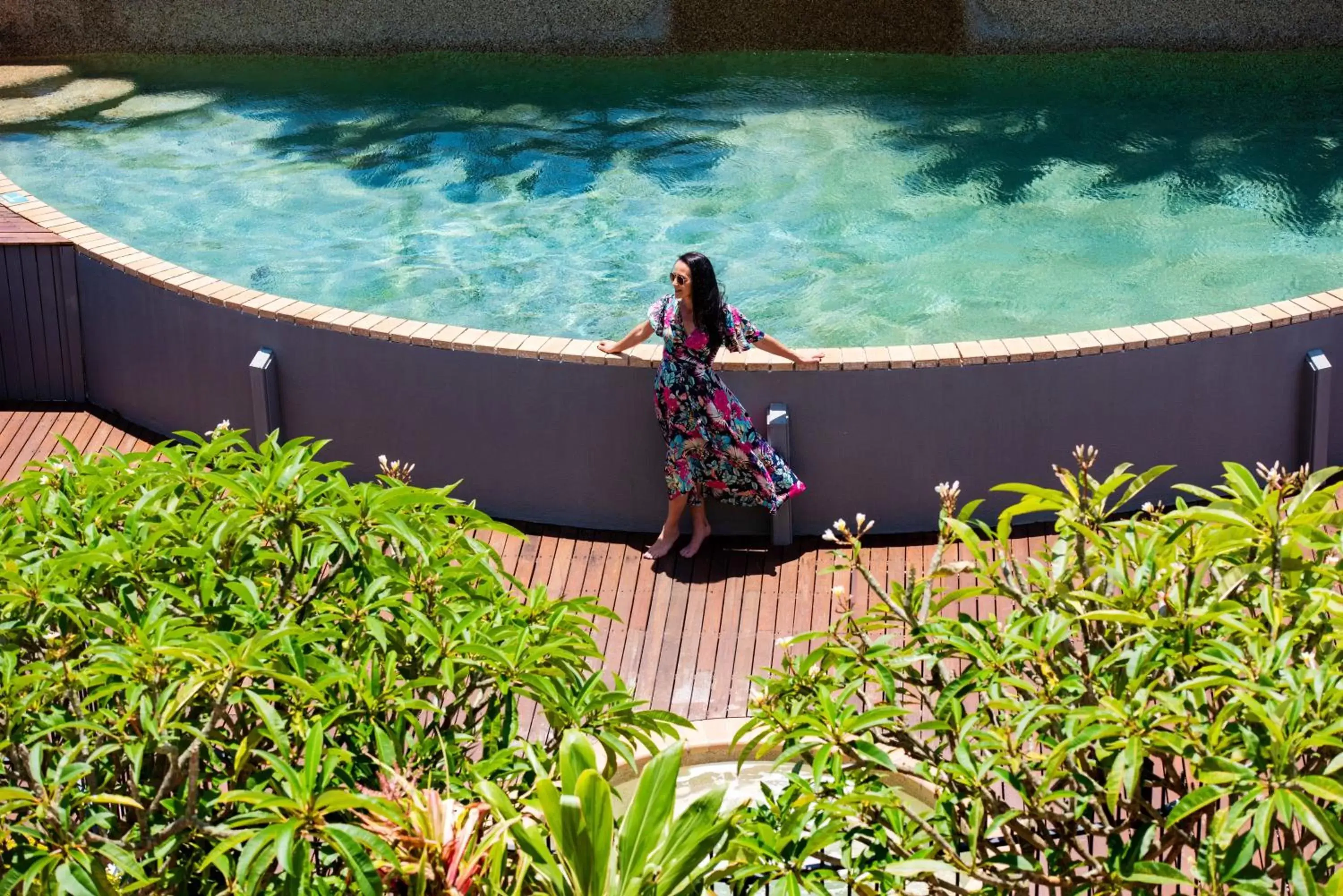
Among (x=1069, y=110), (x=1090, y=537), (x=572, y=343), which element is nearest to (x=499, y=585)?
(x=1090, y=537)

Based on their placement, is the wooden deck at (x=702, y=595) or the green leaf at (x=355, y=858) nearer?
the green leaf at (x=355, y=858)

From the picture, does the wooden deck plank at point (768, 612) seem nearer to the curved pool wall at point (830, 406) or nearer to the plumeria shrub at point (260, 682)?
the curved pool wall at point (830, 406)

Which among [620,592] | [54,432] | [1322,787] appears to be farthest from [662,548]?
[1322,787]

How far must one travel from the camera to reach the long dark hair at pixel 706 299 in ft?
19.9

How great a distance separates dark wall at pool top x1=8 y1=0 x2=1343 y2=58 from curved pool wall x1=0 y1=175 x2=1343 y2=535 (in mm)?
6679

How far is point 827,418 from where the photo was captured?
6496 mm

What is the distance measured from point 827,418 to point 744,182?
4.49m

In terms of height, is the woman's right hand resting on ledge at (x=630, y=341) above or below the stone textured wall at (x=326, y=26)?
below

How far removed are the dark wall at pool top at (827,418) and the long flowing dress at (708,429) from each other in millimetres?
164

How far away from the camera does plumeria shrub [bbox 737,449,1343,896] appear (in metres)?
2.61

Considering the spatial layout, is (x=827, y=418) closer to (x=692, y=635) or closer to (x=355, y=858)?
(x=692, y=635)

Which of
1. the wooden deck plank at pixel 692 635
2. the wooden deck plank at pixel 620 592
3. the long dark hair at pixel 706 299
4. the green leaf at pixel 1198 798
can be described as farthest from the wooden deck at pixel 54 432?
the green leaf at pixel 1198 798

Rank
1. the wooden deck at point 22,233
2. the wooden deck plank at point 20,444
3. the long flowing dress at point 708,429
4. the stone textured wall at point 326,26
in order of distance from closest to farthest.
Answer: the long flowing dress at point 708,429, the wooden deck plank at point 20,444, the wooden deck at point 22,233, the stone textured wall at point 326,26

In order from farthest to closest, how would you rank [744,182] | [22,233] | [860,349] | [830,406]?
[744,182], [22,233], [860,349], [830,406]
